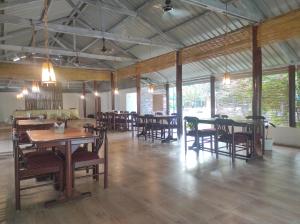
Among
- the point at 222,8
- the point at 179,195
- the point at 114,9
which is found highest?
the point at 114,9

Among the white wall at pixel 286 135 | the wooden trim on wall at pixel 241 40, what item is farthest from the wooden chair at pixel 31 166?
the white wall at pixel 286 135

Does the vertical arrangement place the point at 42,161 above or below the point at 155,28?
below

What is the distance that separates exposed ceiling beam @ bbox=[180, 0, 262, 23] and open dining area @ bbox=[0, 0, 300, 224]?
0.03 meters

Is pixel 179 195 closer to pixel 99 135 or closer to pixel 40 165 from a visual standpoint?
pixel 99 135

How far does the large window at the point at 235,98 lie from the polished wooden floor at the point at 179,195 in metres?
3.17

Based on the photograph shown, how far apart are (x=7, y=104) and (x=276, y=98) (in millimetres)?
16701

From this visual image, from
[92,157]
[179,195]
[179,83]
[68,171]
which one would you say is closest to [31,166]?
[68,171]

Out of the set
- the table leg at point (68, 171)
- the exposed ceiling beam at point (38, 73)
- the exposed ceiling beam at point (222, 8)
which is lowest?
the table leg at point (68, 171)

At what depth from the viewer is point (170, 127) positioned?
7.44 meters

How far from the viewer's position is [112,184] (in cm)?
363

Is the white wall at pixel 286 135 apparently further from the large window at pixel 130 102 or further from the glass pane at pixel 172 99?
the large window at pixel 130 102

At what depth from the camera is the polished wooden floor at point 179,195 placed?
2553 millimetres

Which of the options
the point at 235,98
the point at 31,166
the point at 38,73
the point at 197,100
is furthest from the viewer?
the point at 38,73

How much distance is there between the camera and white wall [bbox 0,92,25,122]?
16484mm
